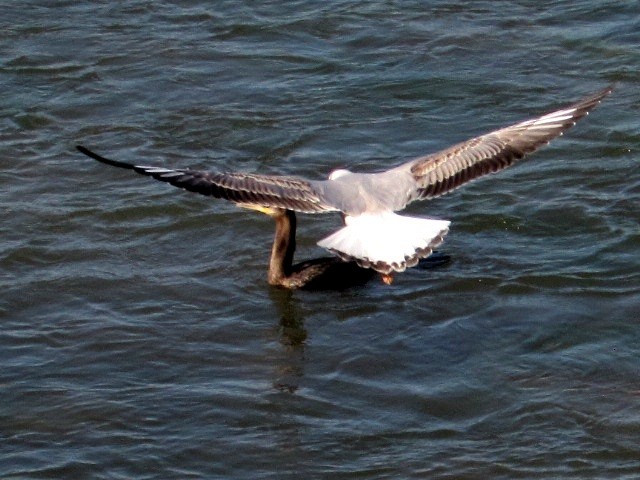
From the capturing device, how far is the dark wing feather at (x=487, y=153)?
879 cm

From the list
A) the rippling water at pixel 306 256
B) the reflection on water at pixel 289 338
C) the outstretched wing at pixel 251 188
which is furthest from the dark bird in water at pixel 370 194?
the rippling water at pixel 306 256

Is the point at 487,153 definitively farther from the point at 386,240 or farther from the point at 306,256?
the point at 306,256

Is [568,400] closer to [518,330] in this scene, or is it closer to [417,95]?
[518,330]

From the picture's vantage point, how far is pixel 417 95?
39.5 feet

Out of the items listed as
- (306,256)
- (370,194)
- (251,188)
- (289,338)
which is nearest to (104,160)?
(251,188)

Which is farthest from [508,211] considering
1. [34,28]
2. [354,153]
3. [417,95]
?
[34,28]

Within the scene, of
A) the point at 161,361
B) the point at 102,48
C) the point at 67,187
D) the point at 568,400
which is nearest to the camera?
the point at 568,400

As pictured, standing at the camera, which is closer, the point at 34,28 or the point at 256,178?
the point at 256,178

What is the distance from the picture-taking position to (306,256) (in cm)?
976

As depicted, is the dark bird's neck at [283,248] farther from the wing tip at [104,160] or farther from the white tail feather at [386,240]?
the wing tip at [104,160]

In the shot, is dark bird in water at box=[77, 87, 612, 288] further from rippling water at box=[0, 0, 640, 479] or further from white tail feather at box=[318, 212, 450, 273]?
rippling water at box=[0, 0, 640, 479]

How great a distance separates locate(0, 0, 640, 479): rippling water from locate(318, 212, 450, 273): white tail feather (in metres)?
0.51

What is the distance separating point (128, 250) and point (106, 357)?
1624mm

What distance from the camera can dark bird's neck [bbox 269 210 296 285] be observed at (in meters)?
9.10
